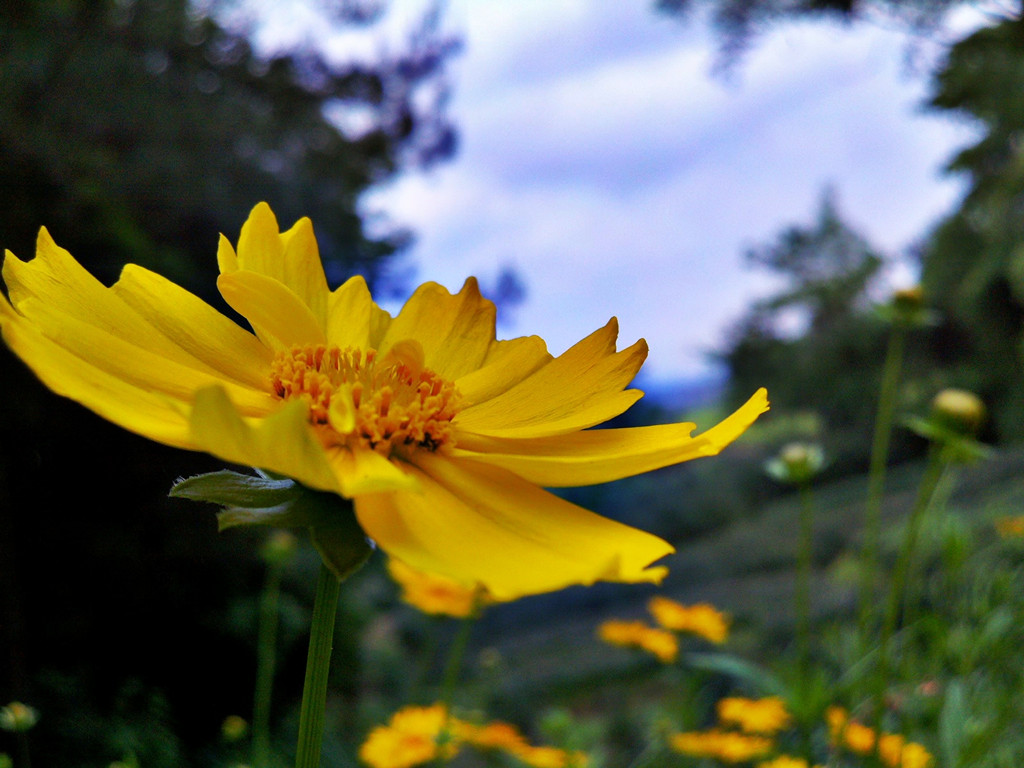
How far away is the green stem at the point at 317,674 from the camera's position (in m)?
0.19

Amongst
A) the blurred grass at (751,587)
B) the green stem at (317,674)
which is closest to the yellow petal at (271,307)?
the green stem at (317,674)

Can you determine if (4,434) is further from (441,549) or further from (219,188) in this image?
(441,549)

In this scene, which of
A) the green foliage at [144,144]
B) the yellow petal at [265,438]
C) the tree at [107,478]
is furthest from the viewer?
the green foliage at [144,144]

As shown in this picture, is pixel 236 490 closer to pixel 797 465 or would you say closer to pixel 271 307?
pixel 271 307

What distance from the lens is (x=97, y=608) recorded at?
1255mm

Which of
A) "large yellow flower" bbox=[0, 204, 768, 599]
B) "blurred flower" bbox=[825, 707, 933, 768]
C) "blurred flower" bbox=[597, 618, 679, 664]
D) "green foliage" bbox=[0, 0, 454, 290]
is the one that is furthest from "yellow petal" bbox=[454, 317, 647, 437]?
"green foliage" bbox=[0, 0, 454, 290]

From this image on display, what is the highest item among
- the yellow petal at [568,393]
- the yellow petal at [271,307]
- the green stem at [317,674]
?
the yellow petal at [271,307]

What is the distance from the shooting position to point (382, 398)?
26 cm

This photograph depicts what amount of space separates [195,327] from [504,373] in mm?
117

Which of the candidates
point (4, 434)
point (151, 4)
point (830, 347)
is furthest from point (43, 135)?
point (830, 347)

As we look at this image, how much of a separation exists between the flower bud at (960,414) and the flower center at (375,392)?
→ 1.80 ft

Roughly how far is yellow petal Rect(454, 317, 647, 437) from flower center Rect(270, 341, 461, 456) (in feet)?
0.05

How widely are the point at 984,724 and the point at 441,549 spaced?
786 mm

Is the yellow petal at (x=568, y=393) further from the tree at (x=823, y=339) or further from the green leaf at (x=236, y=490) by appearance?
the tree at (x=823, y=339)
